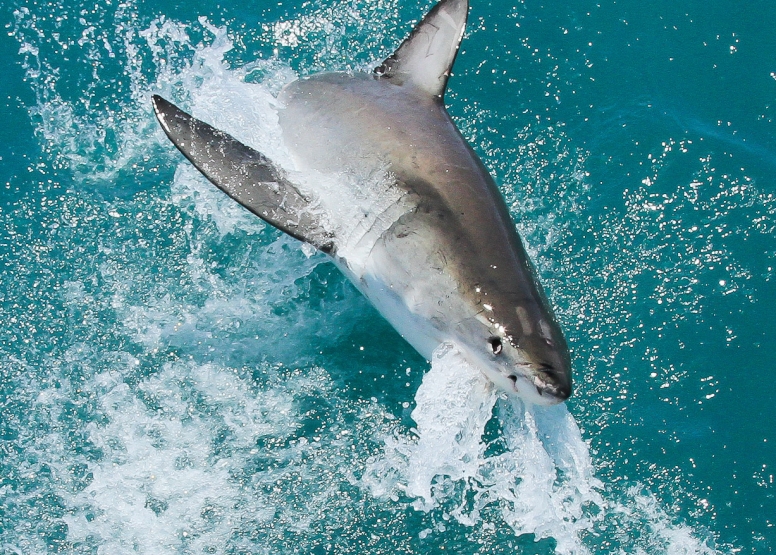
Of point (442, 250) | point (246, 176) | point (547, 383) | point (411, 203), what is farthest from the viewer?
point (246, 176)

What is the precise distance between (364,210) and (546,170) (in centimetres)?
206

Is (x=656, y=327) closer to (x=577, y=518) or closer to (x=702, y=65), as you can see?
(x=577, y=518)

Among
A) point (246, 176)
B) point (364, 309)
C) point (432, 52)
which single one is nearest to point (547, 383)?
point (364, 309)

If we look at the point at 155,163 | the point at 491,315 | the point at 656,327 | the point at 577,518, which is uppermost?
the point at 155,163

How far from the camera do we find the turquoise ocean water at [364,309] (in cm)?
484

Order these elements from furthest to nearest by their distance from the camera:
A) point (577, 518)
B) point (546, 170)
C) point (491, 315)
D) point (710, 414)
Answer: point (546, 170) → point (710, 414) → point (577, 518) → point (491, 315)

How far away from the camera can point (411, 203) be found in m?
4.45

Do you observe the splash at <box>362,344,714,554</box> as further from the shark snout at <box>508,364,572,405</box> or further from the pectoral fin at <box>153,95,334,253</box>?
the pectoral fin at <box>153,95,334,253</box>

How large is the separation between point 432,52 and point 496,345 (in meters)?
2.40

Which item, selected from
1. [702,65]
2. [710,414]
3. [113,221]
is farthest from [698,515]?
[113,221]

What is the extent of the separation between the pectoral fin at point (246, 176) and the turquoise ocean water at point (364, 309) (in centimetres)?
65

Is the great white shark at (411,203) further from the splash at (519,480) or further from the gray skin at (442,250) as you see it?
the splash at (519,480)

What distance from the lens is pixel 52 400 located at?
5047 millimetres

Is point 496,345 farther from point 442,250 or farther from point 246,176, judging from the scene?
point 246,176
